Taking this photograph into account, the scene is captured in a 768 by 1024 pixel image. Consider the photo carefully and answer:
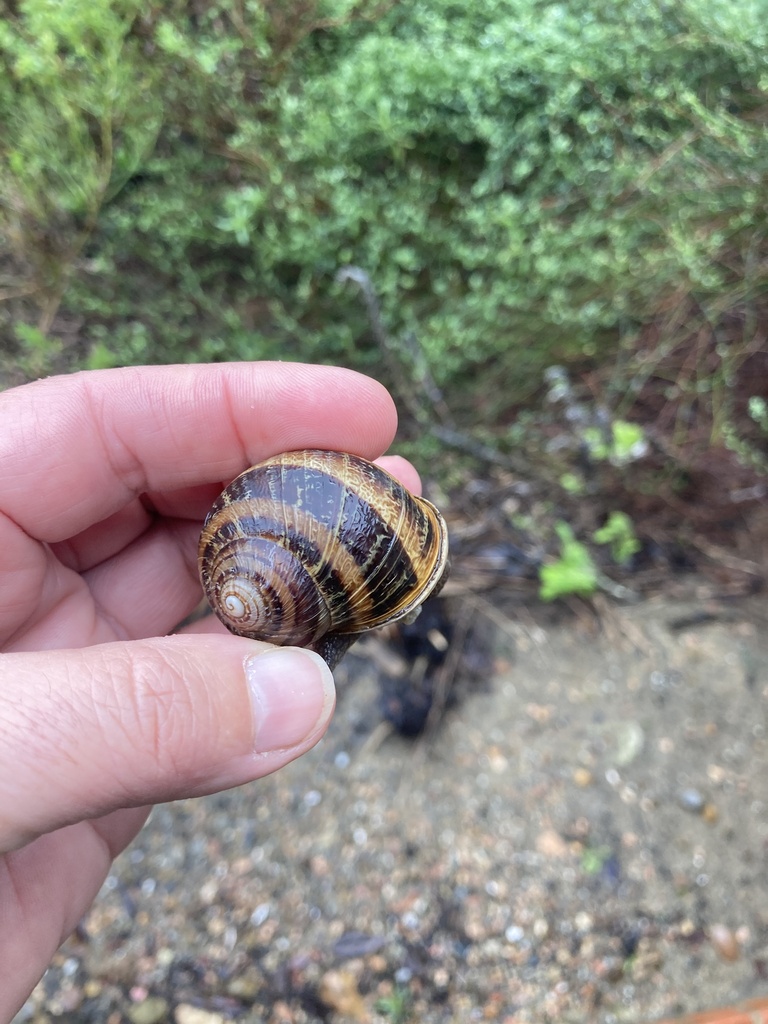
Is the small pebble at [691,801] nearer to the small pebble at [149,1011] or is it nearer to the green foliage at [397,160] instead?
the green foliage at [397,160]

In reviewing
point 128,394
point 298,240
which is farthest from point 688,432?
point 128,394

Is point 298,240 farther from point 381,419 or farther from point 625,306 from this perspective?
point 625,306

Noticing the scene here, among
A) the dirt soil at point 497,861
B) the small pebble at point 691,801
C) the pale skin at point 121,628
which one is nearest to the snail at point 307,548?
the pale skin at point 121,628

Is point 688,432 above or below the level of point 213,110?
below

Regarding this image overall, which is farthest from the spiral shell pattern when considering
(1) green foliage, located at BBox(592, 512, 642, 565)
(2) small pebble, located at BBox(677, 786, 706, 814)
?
(2) small pebble, located at BBox(677, 786, 706, 814)

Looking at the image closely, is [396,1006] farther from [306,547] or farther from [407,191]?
[407,191]

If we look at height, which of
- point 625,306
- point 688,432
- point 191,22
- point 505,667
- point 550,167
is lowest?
point 505,667
